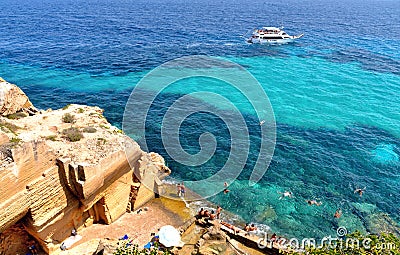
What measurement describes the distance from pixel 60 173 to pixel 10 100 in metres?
9.86

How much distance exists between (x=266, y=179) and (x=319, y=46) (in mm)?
59142

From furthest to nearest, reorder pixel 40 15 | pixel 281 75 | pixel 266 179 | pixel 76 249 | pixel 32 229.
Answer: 1. pixel 40 15
2. pixel 281 75
3. pixel 266 179
4. pixel 76 249
5. pixel 32 229

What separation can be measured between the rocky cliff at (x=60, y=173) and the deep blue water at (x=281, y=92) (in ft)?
30.6

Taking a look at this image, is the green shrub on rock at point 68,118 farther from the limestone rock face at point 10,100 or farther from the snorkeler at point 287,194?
the snorkeler at point 287,194

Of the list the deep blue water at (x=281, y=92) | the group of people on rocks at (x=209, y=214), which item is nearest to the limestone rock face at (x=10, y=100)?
the deep blue water at (x=281, y=92)

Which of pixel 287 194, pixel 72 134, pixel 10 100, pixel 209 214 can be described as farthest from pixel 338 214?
pixel 10 100

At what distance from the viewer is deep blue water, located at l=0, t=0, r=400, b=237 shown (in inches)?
1153

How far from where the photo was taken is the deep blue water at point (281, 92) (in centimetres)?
2929

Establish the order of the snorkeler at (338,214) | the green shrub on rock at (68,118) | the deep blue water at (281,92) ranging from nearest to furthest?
the green shrub on rock at (68,118) < the snorkeler at (338,214) < the deep blue water at (281,92)

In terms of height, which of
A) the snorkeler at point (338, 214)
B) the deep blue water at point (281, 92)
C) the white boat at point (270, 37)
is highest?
the white boat at point (270, 37)

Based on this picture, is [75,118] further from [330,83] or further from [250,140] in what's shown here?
[330,83]

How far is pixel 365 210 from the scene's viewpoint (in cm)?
2795

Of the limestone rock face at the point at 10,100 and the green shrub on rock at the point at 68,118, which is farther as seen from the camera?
the green shrub on rock at the point at 68,118

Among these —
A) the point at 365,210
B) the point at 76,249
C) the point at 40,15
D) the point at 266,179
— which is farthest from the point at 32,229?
the point at 40,15
